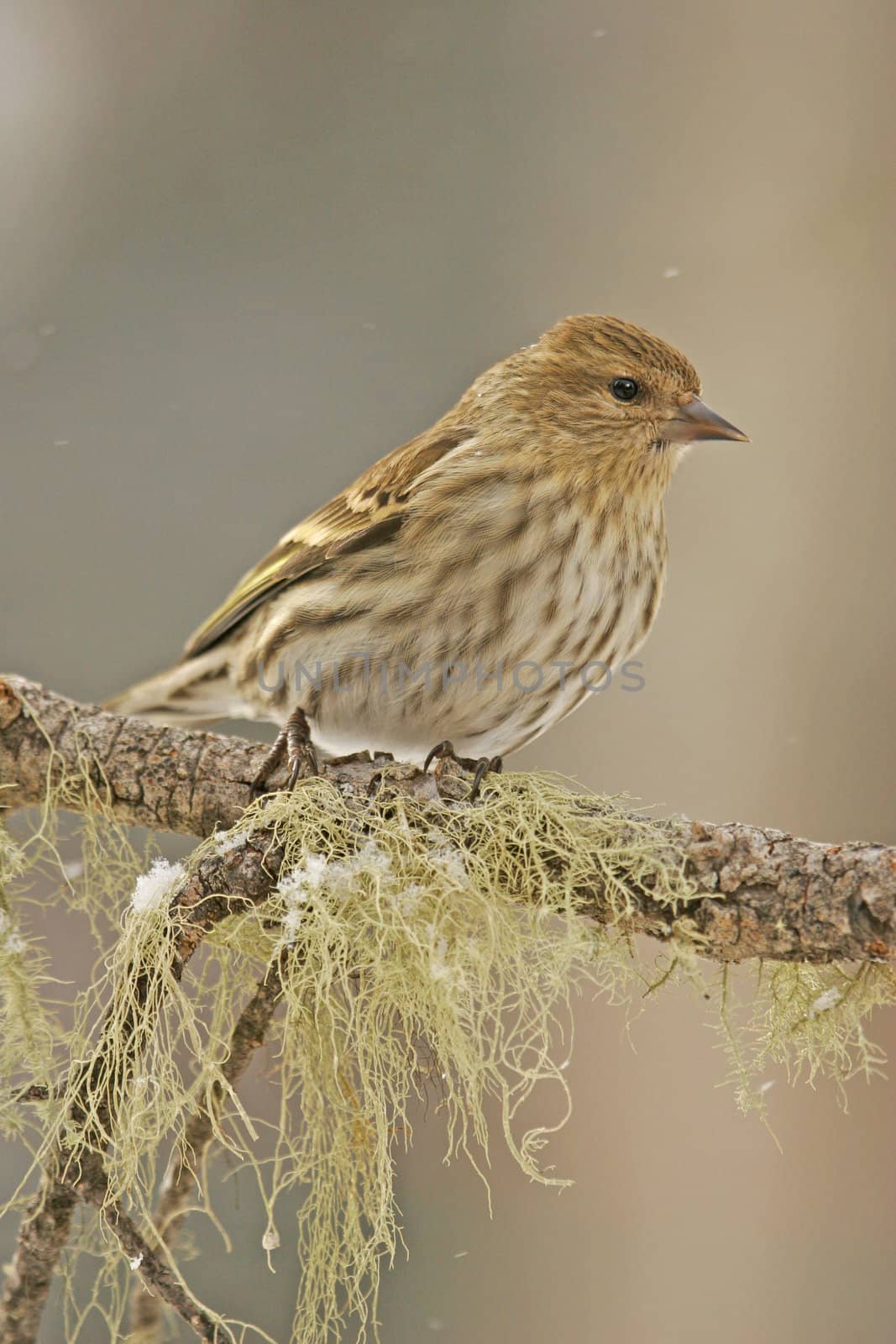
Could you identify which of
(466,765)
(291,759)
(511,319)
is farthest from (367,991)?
(511,319)

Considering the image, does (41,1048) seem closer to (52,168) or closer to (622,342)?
(622,342)

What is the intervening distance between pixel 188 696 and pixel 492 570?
0.72 meters

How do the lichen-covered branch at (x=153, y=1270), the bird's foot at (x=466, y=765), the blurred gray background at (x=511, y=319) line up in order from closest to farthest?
1. the lichen-covered branch at (x=153, y=1270)
2. the bird's foot at (x=466, y=765)
3. the blurred gray background at (x=511, y=319)

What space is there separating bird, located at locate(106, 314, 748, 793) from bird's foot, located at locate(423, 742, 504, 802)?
0.07 metres

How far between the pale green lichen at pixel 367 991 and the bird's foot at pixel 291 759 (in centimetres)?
12

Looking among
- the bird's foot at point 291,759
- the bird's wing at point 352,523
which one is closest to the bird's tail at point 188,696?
the bird's wing at point 352,523

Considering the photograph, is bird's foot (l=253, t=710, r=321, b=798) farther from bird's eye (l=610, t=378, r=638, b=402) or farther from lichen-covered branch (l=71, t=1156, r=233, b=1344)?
bird's eye (l=610, t=378, r=638, b=402)

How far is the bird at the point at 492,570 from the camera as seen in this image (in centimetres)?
190

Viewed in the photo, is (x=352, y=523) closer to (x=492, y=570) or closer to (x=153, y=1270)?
(x=492, y=570)

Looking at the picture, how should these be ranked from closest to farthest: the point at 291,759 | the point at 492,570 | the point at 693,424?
the point at 291,759 → the point at 492,570 → the point at 693,424

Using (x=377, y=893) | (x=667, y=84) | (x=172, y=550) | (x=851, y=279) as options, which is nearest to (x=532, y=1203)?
(x=172, y=550)

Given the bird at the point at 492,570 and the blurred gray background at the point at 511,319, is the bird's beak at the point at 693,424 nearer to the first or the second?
the bird at the point at 492,570

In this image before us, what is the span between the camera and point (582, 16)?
12.3ft

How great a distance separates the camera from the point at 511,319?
144 inches
